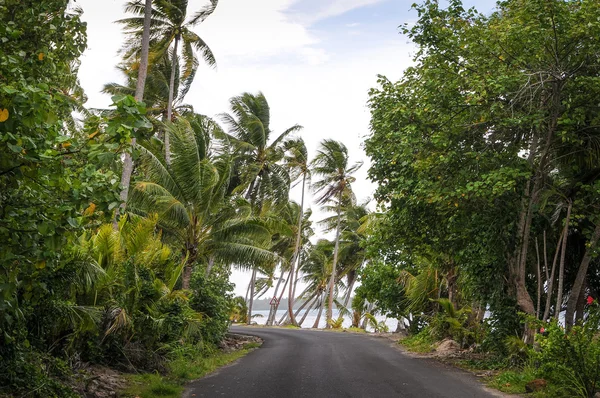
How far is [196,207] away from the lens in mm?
15695

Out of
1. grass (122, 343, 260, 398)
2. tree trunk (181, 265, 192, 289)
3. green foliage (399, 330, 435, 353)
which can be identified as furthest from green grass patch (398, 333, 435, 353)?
tree trunk (181, 265, 192, 289)

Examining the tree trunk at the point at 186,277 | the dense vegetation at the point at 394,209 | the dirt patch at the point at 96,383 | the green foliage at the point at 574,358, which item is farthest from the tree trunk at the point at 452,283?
the dirt patch at the point at 96,383

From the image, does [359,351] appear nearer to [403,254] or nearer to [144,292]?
[403,254]

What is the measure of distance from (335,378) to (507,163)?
18.7 feet

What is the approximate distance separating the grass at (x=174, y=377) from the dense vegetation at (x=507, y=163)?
17.1 ft

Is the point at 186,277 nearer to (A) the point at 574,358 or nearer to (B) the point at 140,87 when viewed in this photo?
(B) the point at 140,87

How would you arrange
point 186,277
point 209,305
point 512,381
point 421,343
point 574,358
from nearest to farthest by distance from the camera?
point 574,358 → point 512,381 → point 209,305 → point 186,277 → point 421,343

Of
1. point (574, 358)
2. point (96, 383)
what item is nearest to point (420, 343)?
point (574, 358)

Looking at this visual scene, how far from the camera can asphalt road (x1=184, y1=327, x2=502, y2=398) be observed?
896cm

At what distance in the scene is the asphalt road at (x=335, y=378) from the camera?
8.96 m

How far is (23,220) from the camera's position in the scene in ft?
14.4

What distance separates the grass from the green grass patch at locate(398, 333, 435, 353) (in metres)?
6.02

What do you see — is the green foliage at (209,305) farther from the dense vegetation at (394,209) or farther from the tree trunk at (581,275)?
the tree trunk at (581,275)

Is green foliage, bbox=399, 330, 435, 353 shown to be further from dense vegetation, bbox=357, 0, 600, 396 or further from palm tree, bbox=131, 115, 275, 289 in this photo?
palm tree, bbox=131, 115, 275, 289
